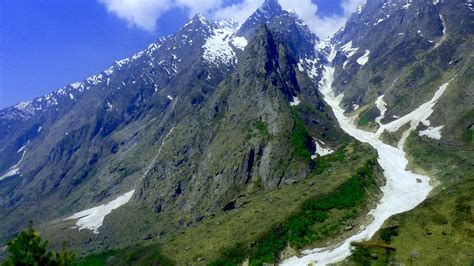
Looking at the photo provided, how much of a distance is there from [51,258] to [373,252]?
262 feet

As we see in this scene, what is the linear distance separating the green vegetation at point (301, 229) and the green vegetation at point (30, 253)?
8218 centimetres

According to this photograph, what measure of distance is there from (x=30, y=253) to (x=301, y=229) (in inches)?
3795

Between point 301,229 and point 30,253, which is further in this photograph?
point 301,229

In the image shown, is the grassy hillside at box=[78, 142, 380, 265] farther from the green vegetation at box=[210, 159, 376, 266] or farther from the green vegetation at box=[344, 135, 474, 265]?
the green vegetation at box=[344, 135, 474, 265]

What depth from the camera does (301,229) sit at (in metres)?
137

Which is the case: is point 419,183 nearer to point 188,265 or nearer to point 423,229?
point 423,229

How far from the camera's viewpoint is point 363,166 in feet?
586

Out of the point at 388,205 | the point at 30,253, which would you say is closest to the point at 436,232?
the point at 388,205

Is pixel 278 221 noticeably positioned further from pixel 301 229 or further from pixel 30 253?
pixel 30 253

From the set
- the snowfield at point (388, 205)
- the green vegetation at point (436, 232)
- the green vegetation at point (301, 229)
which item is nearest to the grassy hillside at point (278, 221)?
the green vegetation at point (301, 229)

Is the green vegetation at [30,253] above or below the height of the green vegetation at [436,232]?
above

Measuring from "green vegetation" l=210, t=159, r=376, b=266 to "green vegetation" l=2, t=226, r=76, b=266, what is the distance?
82179mm

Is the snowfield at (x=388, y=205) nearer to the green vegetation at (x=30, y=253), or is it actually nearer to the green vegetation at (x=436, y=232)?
the green vegetation at (x=436, y=232)

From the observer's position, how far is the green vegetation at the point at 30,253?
163 ft
